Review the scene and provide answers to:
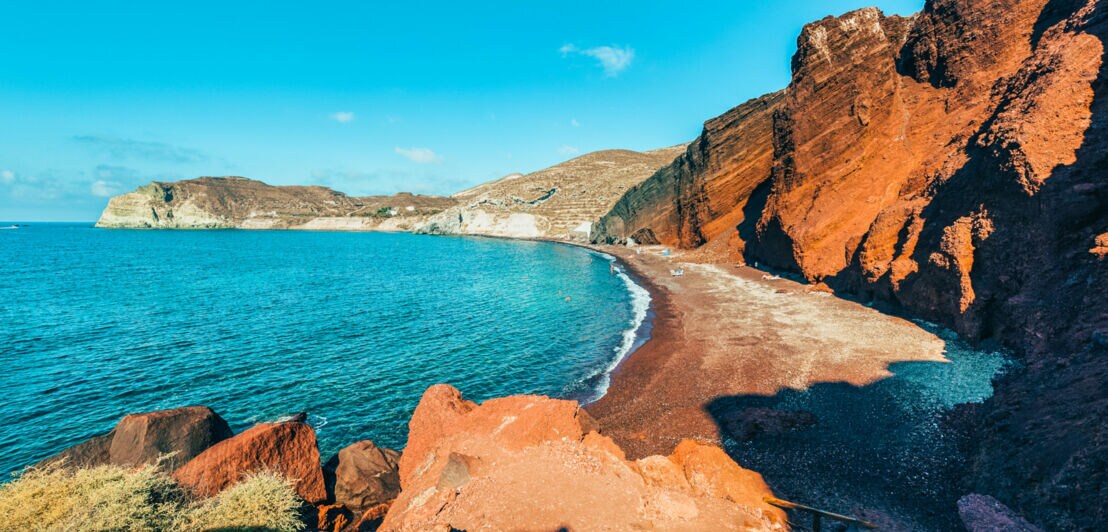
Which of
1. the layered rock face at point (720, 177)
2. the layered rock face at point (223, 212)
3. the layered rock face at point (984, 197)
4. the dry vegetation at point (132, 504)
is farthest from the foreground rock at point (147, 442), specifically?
the layered rock face at point (223, 212)

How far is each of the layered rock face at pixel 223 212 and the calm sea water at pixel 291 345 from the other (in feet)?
433

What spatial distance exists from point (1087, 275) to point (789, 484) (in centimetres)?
1176

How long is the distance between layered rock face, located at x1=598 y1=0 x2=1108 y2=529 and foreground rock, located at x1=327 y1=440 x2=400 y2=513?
15.0m

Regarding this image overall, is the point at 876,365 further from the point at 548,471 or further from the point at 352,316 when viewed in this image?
the point at 352,316

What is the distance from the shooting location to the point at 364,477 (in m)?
12.5

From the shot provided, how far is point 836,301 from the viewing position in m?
28.0

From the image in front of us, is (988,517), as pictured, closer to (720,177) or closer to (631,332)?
(631,332)

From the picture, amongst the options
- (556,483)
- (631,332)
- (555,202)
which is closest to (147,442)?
(556,483)

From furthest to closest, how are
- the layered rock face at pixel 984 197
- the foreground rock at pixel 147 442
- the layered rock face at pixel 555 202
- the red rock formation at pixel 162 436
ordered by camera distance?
1. the layered rock face at pixel 555 202
2. the red rock formation at pixel 162 436
3. the foreground rock at pixel 147 442
4. the layered rock face at pixel 984 197

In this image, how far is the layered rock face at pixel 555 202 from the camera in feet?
398

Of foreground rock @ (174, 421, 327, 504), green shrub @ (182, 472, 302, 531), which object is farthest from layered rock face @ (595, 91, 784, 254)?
green shrub @ (182, 472, 302, 531)

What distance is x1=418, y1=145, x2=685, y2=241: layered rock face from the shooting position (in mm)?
121250

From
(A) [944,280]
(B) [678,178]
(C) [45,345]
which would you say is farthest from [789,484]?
(B) [678,178]

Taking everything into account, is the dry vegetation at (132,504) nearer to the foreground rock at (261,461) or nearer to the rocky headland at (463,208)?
the foreground rock at (261,461)
